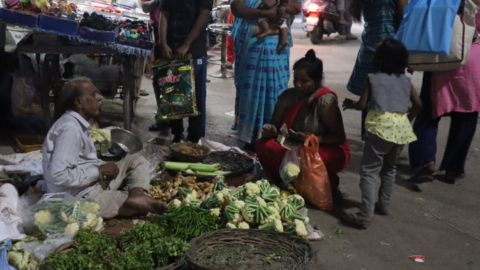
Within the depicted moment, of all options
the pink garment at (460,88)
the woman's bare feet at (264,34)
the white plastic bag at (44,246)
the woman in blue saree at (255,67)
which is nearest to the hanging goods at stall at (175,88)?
the woman in blue saree at (255,67)

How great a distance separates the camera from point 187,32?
5008mm

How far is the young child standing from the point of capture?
370cm

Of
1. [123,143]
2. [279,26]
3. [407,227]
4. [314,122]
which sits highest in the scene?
[279,26]

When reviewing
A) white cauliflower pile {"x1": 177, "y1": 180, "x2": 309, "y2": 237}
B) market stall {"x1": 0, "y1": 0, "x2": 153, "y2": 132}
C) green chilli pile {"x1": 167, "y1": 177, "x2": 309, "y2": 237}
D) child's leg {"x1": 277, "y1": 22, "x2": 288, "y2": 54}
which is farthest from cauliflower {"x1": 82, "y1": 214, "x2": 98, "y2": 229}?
child's leg {"x1": 277, "y1": 22, "x2": 288, "y2": 54}

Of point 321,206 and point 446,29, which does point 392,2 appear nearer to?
point 446,29

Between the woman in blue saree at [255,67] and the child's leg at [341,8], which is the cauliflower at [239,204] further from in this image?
the child's leg at [341,8]

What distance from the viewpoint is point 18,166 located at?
390 cm

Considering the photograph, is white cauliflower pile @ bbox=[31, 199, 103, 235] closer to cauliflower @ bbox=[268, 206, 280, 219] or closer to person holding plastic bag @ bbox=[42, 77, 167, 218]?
person holding plastic bag @ bbox=[42, 77, 167, 218]

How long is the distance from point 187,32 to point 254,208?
232 cm

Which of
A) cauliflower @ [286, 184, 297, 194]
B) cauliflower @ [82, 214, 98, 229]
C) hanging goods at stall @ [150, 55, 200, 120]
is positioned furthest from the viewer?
hanging goods at stall @ [150, 55, 200, 120]

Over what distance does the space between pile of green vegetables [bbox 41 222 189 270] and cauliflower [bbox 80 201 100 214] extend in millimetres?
A: 261

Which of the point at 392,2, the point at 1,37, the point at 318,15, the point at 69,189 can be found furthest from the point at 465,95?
the point at 318,15

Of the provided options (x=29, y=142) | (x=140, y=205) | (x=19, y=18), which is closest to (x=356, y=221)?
(x=140, y=205)

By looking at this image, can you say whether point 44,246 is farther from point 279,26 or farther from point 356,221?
point 279,26
